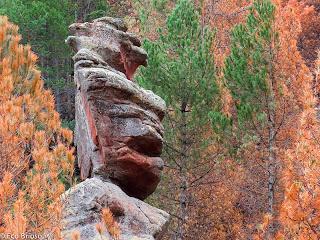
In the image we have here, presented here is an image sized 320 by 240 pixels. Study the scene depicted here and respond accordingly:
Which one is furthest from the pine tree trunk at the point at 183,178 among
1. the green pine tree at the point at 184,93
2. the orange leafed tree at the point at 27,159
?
the orange leafed tree at the point at 27,159

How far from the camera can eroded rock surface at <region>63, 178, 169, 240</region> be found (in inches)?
317

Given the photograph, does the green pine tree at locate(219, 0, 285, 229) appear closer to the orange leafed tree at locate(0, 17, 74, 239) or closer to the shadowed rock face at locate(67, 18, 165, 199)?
the shadowed rock face at locate(67, 18, 165, 199)

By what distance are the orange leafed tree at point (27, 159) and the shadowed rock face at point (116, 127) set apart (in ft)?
10.9

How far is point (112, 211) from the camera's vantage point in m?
8.56

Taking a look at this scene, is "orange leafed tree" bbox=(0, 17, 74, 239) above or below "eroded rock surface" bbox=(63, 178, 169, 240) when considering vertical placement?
above

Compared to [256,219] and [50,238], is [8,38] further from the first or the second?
[256,219]

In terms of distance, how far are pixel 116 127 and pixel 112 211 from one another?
1.92 m

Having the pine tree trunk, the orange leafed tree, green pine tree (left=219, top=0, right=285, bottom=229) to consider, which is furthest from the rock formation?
green pine tree (left=219, top=0, right=285, bottom=229)

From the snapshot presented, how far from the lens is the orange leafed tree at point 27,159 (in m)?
4.50

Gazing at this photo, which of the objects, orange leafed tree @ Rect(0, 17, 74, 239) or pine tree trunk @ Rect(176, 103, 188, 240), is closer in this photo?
orange leafed tree @ Rect(0, 17, 74, 239)

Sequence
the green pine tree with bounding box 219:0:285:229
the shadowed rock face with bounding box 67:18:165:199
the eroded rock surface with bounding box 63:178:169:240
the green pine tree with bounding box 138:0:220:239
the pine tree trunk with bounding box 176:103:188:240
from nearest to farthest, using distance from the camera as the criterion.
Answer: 1. the eroded rock surface with bounding box 63:178:169:240
2. the shadowed rock face with bounding box 67:18:165:199
3. the green pine tree with bounding box 219:0:285:229
4. the pine tree trunk with bounding box 176:103:188:240
5. the green pine tree with bounding box 138:0:220:239

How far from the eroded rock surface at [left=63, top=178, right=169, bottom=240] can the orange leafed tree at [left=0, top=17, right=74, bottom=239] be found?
2414 millimetres

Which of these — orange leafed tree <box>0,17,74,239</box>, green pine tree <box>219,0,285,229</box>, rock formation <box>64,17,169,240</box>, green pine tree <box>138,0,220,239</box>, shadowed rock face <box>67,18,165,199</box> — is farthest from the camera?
green pine tree <box>138,0,220,239</box>

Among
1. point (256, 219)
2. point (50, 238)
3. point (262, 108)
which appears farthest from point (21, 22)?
point (50, 238)
